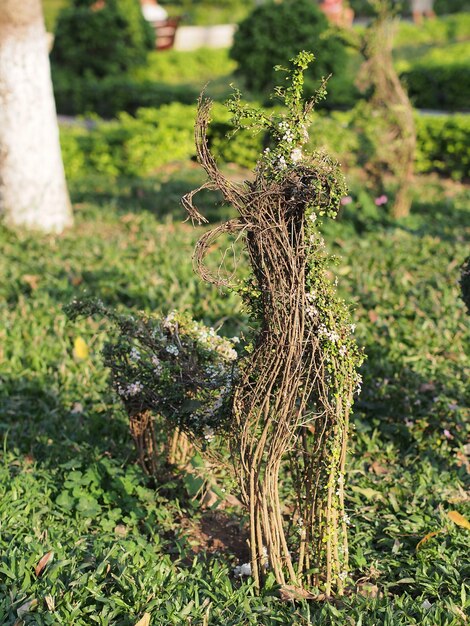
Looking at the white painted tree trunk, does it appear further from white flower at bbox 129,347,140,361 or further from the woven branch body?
the woven branch body

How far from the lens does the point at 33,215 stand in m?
6.56

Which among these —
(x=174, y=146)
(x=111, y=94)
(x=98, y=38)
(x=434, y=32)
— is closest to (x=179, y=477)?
(x=174, y=146)

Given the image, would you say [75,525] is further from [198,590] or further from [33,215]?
[33,215]

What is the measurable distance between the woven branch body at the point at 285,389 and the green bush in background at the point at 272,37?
653cm

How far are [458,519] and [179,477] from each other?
117cm

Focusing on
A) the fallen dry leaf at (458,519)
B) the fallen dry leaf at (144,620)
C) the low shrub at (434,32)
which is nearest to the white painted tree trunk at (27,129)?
the fallen dry leaf at (458,519)

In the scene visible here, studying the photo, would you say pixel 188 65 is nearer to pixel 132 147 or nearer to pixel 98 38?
pixel 98 38

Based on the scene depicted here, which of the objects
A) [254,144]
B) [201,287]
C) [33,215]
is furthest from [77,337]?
[254,144]

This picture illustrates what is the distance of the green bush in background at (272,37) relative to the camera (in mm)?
8742

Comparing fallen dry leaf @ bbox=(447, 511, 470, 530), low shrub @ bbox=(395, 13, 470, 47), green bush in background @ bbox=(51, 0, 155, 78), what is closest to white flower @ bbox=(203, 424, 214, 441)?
fallen dry leaf @ bbox=(447, 511, 470, 530)

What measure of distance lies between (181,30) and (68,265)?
A: 16.5 metres

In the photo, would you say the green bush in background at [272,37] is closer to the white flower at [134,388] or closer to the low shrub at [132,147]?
the low shrub at [132,147]

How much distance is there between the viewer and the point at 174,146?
8844mm

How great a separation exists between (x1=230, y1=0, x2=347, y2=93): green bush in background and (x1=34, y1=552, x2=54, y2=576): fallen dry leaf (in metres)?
6.70
